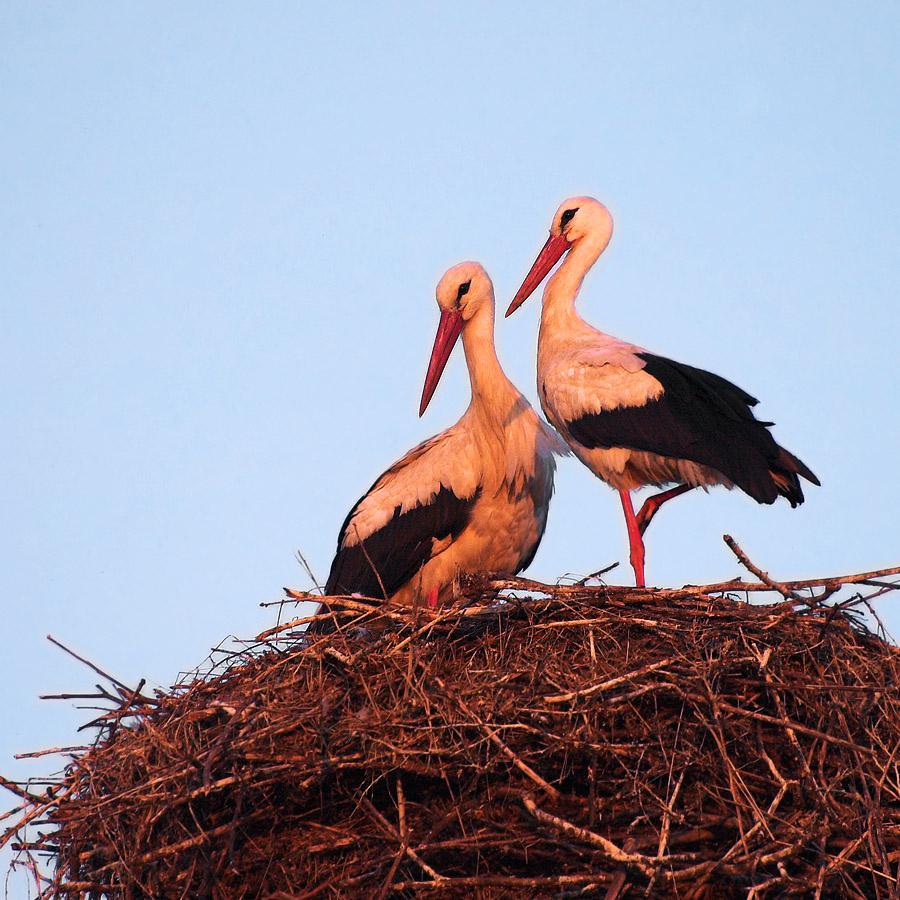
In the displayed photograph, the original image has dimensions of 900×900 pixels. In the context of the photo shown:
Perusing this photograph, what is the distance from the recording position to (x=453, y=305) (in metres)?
7.37

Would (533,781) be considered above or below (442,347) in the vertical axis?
below

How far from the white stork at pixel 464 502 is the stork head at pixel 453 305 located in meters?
0.05

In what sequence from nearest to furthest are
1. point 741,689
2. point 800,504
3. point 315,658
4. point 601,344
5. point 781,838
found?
point 781,838 → point 741,689 → point 315,658 → point 800,504 → point 601,344

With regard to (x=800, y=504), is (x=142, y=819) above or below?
below

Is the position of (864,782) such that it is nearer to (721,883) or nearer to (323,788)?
(721,883)

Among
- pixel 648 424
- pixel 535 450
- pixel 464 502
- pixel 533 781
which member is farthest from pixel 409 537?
pixel 533 781

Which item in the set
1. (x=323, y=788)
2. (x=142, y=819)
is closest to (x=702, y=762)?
(x=323, y=788)

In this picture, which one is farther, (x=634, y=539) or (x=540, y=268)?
(x=540, y=268)

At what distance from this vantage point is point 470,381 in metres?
7.28

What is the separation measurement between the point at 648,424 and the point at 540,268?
1557 mm

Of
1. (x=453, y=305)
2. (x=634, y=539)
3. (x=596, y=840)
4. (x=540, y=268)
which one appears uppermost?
(x=540, y=268)

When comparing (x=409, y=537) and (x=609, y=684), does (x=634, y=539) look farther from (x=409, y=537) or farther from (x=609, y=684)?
(x=609, y=684)

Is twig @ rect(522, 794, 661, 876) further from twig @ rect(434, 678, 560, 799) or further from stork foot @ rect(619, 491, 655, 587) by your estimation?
stork foot @ rect(619, 491, 655, 587)

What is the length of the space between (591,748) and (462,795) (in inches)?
19.0
